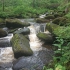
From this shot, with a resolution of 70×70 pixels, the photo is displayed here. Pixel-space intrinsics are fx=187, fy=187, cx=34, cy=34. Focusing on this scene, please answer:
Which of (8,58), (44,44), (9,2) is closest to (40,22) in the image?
(44,44)

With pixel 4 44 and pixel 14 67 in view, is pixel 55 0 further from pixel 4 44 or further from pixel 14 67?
pixel 14 67

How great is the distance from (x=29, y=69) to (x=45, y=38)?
4362 mm

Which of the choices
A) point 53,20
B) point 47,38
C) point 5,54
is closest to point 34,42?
point 47,38

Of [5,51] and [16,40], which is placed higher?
[16,40]

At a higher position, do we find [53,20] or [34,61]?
[53,20]

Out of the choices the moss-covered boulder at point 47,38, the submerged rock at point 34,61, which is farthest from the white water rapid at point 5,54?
the moss-covered boulder at point 47,38

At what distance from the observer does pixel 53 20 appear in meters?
15.3

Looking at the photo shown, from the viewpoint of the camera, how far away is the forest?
20.9ft

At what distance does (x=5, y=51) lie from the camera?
11422 mm

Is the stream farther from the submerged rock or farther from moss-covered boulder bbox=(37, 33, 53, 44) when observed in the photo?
moss-covered boulder bbox=(37, 33, 53, 44)

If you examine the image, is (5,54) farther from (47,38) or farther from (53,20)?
(53,20)

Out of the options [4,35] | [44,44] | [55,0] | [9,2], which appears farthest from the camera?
[55,0]

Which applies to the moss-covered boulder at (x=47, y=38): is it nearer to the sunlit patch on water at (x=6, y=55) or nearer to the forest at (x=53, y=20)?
the forest at (x=53, y=20)

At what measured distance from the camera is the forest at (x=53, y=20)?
20.9ft
